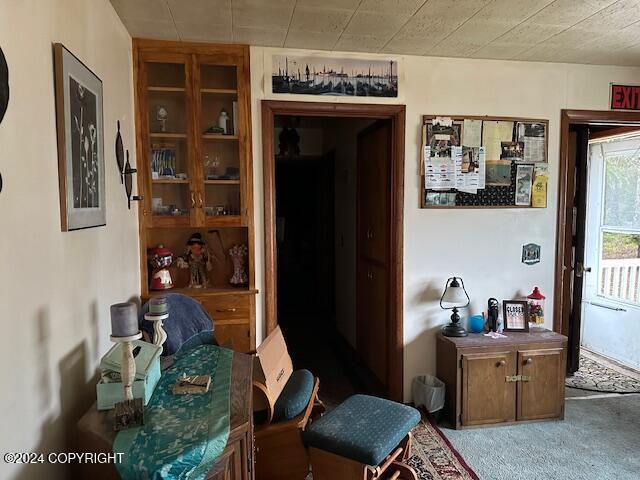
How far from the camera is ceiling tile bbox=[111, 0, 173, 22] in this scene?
2139 millimetres

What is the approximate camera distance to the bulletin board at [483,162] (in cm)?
300

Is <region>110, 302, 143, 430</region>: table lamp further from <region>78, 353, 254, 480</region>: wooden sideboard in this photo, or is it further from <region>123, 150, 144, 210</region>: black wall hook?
<region>123, 150, 144, 210</region>: black wall hook

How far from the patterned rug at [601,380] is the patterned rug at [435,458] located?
149cm

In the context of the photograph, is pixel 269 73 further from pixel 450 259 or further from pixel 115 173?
pixel 450 259

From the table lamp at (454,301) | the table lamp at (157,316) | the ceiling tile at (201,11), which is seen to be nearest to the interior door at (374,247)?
the table lamp at (454,301)

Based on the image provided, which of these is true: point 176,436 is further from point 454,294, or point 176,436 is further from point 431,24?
point 431,24

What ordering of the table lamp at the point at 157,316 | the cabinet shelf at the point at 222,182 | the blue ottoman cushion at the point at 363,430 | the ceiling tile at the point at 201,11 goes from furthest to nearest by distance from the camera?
1. the cabinet shelf at the point at 222,182
2. the ceiling tile at the point at 201,11
3. the blue ottoman cushion at the point at 363,430
4. the table lamp at the point at 157,316

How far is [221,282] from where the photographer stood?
3035mm

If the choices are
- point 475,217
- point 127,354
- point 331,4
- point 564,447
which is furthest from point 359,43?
point 564,447

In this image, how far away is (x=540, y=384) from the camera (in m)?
2.88

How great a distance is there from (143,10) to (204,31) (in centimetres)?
36

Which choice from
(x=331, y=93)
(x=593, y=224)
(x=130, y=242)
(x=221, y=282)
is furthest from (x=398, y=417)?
(x=593, y=224)

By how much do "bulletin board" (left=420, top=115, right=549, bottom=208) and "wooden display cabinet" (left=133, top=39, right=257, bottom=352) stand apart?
1229 millimetres

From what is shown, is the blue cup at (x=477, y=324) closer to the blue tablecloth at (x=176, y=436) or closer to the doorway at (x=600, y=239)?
the doorway at (x=600, y=239)
